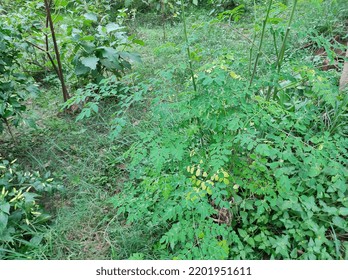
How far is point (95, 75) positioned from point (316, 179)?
2.24 m

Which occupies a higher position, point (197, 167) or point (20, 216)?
point (197, 167)

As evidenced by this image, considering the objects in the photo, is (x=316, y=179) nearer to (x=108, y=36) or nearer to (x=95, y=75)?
(x=95, y=75)

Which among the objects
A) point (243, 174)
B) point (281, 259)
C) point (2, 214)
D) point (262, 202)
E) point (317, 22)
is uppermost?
point (317, 22)

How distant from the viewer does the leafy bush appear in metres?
1.70

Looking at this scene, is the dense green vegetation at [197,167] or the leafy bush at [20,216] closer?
the dense green vegetation at [197,167]

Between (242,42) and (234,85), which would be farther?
(242,42)

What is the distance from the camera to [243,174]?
1.65m

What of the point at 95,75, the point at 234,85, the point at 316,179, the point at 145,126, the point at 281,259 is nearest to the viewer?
the point at 234,85

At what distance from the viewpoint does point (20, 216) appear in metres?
1.82

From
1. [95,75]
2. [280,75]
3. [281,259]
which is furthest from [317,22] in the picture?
[281,259]

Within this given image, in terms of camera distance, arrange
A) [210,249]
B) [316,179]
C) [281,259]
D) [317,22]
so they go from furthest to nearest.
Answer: [317,22], [316,179], [281,259], [210,249]

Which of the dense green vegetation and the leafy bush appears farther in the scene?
the leafy bush

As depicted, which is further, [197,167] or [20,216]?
[20,216]

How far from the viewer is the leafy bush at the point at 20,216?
1698 mm
